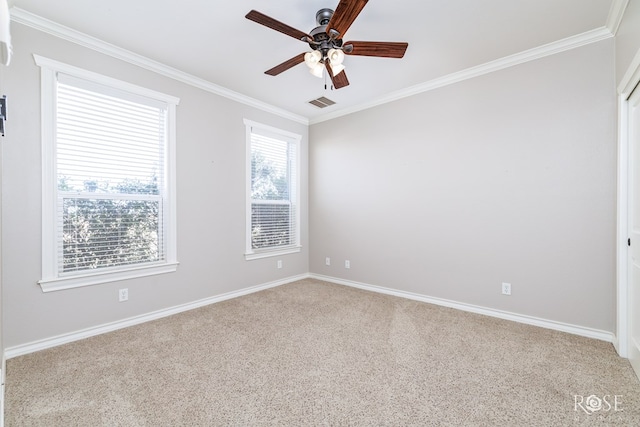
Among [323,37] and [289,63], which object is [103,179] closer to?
[289,63]

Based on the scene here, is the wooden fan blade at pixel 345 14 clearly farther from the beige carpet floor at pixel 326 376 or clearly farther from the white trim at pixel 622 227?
the beige carpet floor at pixel 326 376

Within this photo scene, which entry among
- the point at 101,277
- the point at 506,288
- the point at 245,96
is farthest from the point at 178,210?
the point at 506,288

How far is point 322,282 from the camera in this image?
14.7ft

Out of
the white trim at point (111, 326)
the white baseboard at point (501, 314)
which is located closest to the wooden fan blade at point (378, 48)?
the white baseboard at point (501, 314)

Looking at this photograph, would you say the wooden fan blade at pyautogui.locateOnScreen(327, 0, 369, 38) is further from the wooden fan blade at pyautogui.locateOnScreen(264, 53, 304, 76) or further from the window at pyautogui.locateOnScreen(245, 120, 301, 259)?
the window at pyautogui.locateOnScreen(245, 120, 301, 259)

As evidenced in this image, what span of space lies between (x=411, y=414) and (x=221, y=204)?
2.92 m

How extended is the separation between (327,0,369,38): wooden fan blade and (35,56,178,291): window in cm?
210

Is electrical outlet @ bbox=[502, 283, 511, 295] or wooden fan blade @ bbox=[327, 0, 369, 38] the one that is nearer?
wooden fan blade @ bbox=[327, 0, 369, 38]

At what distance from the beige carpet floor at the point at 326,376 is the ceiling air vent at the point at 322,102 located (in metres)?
2.81

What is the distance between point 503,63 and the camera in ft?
9.50

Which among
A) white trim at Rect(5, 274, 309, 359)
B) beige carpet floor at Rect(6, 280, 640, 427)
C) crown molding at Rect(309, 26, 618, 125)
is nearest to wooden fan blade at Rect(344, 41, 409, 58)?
crown molding at Rect(309, 26, 618, 125)

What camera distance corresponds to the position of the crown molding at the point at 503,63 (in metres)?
2.47

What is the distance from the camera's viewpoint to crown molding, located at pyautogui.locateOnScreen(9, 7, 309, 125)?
7.43 ft

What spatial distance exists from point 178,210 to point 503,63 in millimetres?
3717
